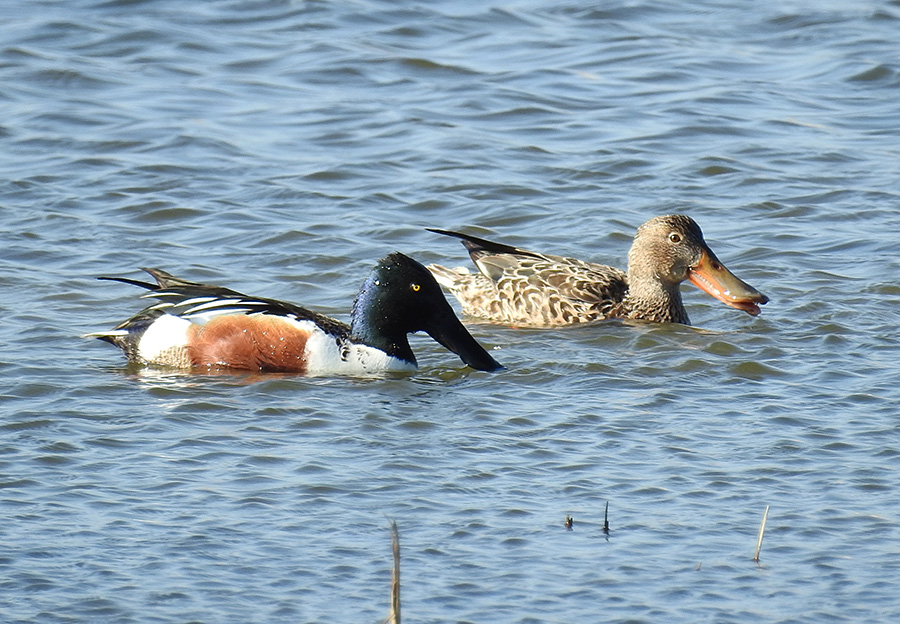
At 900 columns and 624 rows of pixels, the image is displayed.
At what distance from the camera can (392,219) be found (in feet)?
37.8

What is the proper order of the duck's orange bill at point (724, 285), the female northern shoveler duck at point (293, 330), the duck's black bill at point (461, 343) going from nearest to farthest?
the female northern shoveler duck at point (293, 330), the duck's black bill at point (461, 343), the duck's orange bill at point (724, 285)

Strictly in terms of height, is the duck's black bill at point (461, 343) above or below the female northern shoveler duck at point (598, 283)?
below

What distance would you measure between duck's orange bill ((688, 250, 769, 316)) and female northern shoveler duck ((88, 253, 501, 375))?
5.98 feet

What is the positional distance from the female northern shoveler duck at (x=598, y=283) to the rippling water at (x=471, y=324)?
0.25m

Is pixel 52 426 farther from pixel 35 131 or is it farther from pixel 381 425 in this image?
pixel 35 131

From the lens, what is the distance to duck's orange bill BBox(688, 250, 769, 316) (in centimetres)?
935

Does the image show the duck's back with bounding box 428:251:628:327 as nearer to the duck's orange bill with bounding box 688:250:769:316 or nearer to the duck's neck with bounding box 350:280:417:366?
the duck's orange bill with bounding box 688:250:769:316

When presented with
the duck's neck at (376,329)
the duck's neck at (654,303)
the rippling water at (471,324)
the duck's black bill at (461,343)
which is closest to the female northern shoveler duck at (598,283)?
the duck's neck at (654,303)

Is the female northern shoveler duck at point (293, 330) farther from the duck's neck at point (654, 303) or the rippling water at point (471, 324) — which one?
the duck's neck at point (654, 303)

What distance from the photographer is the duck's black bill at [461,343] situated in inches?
331

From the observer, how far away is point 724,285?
9547mm

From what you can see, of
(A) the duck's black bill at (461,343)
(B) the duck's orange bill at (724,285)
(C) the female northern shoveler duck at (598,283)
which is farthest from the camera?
(C) the female northern shoveler duck at (598,283)

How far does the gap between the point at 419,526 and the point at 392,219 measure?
18.9ft

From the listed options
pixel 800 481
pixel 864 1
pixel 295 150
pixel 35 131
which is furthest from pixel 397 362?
pixel 864 1
